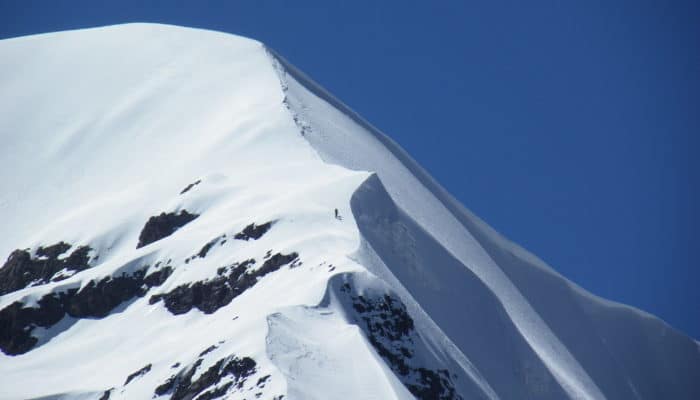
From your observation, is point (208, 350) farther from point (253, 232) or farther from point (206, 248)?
point (206, 248)

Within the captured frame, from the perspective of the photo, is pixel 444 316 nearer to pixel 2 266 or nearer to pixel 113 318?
pixel 113 318

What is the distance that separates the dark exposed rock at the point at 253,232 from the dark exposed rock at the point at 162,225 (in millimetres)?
8634

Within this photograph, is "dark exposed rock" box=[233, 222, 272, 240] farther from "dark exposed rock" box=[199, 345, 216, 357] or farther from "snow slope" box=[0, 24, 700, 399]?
"dark exposed rock" box=[199, 345, 216, 357]

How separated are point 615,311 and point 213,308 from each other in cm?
5964

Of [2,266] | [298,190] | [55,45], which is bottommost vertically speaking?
[298,190]

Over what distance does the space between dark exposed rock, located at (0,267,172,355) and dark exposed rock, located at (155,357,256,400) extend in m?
16.8

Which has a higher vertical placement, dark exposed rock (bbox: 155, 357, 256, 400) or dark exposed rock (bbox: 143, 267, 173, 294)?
dark exposed rock (bbox: 143, 267, 173, 294)

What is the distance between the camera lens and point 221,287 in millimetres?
88250

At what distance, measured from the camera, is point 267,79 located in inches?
5241

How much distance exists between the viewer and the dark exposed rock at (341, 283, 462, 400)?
78.6m

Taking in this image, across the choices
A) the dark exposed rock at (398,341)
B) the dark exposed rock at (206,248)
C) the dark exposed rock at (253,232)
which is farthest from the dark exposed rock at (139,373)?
the dark exposed rock at (253,232)

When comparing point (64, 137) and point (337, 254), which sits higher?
point (64, 137)

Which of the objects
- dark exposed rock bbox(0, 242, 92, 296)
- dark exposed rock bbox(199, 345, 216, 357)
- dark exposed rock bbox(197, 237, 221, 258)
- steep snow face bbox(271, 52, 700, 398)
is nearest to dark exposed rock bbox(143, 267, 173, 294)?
dark exposed rock bbox(197, 237, 221, 258)

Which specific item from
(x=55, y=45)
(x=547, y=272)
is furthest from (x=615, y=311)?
(x=55, y=45)
